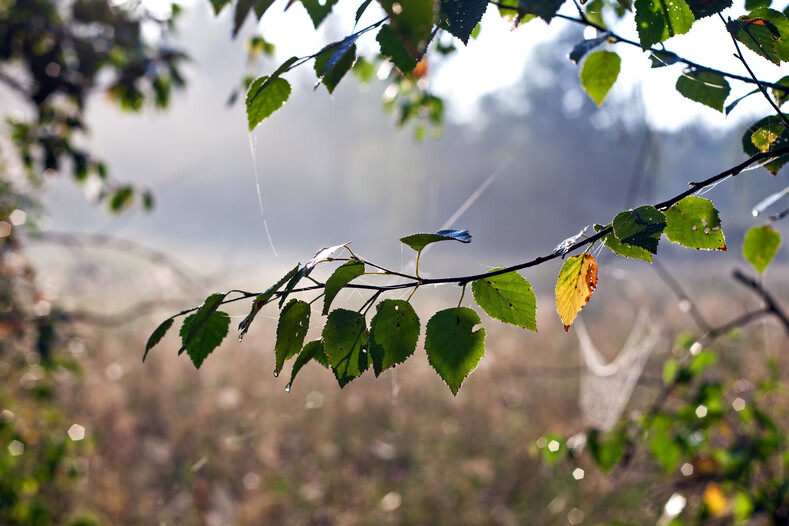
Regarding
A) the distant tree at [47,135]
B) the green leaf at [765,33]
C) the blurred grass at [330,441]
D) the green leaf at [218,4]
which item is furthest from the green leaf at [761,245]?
the distant tree at [47,135]

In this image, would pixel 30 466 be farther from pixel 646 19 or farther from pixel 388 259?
pixel 388 259

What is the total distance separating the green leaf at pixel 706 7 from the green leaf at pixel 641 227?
205 mm

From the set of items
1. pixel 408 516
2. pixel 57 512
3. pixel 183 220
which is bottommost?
pixel 408 516

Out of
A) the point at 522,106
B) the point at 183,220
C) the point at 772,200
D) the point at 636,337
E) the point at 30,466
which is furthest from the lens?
the point at 183,220

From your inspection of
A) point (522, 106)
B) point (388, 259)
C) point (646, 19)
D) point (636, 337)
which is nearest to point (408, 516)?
point (646, 19)

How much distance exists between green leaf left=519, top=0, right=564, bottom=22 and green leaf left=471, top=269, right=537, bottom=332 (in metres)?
0.24

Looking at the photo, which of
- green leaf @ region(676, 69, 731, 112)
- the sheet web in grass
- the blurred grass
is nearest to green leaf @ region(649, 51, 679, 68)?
green leaf @ region(676, 69, 731, 112)

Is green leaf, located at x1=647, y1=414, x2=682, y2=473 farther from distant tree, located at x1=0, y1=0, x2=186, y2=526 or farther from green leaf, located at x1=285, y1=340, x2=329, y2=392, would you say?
distant tree, located at x1=0, y1=0, x2=186, y2=526

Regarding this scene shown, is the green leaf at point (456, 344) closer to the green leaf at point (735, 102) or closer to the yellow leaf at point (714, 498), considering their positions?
the green leaf at point (735, 102)

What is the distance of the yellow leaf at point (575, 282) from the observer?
566 millimetres

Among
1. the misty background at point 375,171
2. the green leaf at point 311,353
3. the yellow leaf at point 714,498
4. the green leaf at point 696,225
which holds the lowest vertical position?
the yellow leaf at point 714,498

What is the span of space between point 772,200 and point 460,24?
1.69ft

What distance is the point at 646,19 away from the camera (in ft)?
1.69

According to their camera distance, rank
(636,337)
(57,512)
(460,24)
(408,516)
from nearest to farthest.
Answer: (460,24)
(57,512)
(408,516)
(636,337)
